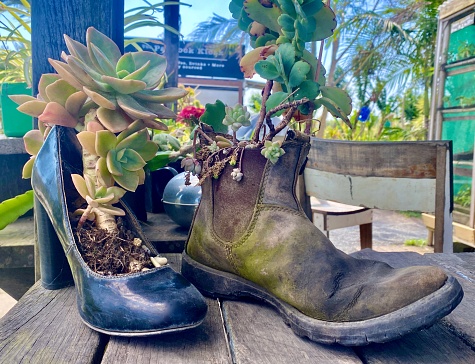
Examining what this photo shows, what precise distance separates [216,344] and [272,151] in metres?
0.29

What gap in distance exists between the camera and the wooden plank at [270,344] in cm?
49

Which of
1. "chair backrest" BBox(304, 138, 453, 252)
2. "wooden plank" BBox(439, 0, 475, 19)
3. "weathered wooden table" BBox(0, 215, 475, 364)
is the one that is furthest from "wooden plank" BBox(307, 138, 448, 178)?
"wooden plank" BBox(439, 0, 475, 19)

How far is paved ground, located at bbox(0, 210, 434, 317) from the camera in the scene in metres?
3.80

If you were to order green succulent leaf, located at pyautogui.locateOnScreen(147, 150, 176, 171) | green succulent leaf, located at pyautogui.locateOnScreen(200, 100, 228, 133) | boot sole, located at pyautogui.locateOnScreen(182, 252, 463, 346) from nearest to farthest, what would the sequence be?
1. boot sole, located at pyautogui.locateOnScreen(182, 252, 463, 346)
2. green succulent leaf, located at pyautogui.locateOnScreen(200, 100, 228, 133)
3. green succulent leaf, located at pyautogui.locateOnScreen(147, 150, 176, 171)

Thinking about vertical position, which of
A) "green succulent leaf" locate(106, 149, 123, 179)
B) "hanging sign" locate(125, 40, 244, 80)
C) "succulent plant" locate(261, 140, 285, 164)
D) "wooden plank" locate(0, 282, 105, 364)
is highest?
"hanging sign" locate(125, 40, 244, 80)

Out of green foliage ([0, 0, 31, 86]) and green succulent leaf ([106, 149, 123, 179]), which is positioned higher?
green foliage ([0, 0, 31, 86])

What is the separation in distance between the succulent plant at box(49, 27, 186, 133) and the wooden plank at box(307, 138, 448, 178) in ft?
3.10

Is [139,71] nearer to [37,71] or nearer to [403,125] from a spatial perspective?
[37,71]

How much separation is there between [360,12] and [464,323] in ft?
28.4

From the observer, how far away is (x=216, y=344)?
52 centimetres

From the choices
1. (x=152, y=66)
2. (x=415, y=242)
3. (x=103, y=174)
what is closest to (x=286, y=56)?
(x=152, y=66)

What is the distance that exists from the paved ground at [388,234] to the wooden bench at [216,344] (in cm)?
315

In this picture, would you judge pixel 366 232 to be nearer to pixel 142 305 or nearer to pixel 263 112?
pixel 263 112

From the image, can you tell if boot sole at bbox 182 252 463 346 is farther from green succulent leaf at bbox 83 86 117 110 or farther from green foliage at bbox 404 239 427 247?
green foliage at bbox 404 239 427 247
